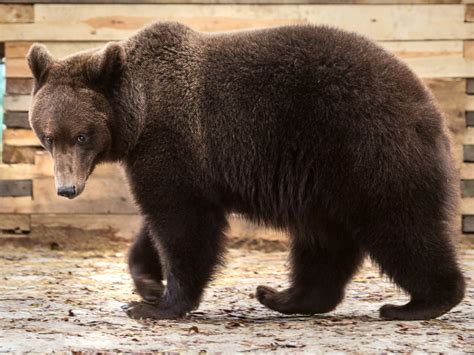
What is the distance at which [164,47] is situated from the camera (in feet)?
19.2

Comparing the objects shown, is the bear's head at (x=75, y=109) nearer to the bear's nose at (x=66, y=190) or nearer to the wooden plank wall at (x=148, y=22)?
the bear's nose at (x=66, y=190)

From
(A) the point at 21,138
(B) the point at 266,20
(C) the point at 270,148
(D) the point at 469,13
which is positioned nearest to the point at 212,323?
(C) the point at 270,148

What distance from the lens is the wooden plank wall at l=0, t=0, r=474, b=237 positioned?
31.0ft

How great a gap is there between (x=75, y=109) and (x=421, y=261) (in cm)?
210

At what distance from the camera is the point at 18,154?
9.64 meters

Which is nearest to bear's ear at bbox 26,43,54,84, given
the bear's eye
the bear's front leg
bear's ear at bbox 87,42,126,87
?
bear's ear at bbox 87,42,126,87

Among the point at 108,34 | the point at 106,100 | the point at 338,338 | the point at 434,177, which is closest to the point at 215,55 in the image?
the point at 106,100

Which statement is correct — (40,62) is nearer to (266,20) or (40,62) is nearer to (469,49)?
(266,20)

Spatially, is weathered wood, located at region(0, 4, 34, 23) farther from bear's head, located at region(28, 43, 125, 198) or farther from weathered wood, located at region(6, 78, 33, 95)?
bear's head, located at region(28, 43, 125, 198)

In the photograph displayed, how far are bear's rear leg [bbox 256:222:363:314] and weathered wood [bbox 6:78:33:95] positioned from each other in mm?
4452

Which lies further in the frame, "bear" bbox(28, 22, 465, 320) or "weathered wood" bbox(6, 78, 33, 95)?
"weathered wood" bbox(6, 78, 33, 95)

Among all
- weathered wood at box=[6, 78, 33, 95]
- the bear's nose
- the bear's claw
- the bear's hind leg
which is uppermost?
weathered wood at box=[6, 78, 33, 95]

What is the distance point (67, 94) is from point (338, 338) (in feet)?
6.81

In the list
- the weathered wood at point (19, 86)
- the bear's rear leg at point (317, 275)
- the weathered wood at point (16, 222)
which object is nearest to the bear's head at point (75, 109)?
the bear's rear leg at point (317, 275)
